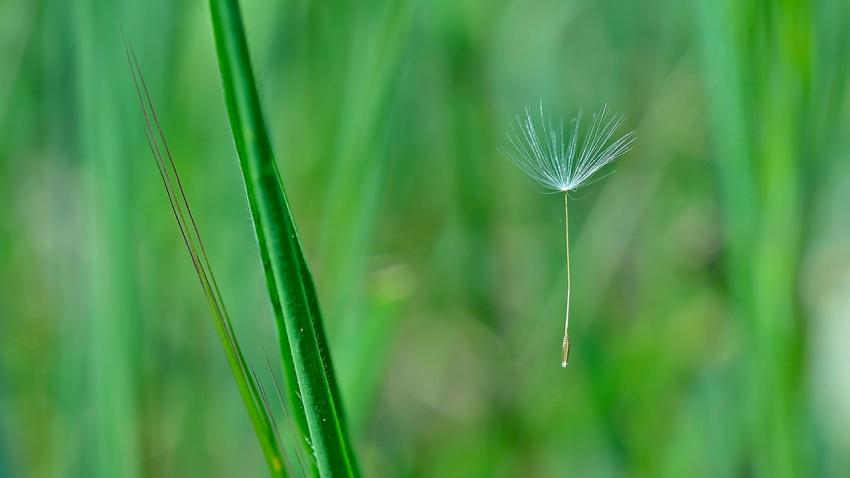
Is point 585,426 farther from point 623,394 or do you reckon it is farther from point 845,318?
point 845,318

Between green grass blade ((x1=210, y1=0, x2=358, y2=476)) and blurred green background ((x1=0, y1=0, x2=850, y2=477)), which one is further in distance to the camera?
blurred green background ((x1=0, y1=0, x2=850, y2=477))

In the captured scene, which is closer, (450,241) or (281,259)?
(281,259)

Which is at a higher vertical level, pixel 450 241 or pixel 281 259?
pixel 281 259

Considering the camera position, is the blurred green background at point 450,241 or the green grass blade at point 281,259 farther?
the blurred green background at point 450,241
